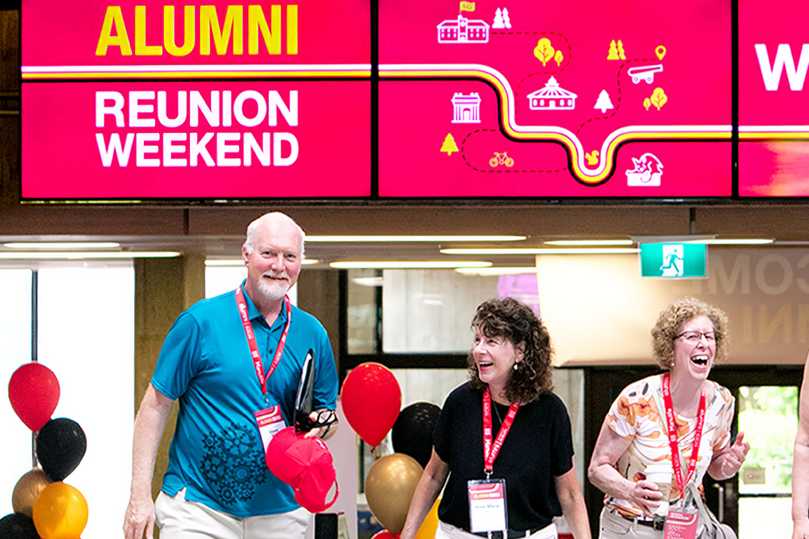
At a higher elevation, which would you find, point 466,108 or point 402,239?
point 466,108

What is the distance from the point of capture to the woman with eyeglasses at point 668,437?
513 centimetres

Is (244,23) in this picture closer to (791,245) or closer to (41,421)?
(41,421)

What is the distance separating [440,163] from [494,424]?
139 centimetres

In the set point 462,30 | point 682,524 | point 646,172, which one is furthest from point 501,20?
point 682,524

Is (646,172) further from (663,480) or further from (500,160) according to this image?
(663,480)

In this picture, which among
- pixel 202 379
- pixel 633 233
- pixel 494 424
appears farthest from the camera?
pixel 633 233

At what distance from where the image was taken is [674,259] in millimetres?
6191

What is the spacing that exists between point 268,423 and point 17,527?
10.1ft

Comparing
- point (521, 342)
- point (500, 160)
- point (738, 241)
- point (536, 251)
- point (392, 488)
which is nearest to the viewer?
point (521, 342)

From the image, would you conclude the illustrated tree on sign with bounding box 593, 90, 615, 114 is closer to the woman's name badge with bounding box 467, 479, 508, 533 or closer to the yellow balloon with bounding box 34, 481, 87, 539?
the woman's name badge with bounding box 467, 479, 508, 533

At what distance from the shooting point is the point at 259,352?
4.19 metres

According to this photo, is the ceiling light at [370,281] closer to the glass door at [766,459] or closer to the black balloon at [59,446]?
the glass door at [766,459]

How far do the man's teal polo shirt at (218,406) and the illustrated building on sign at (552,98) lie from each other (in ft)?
6.43

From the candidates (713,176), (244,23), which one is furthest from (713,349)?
(244,23)
